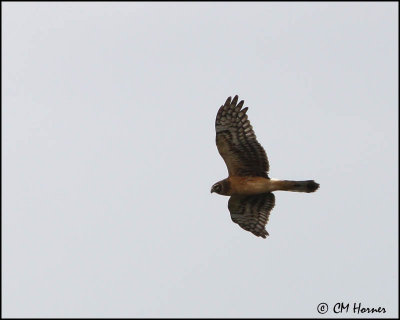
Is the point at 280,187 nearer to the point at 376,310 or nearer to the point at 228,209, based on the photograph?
the point at 228,209

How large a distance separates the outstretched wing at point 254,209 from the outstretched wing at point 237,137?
1.17 m

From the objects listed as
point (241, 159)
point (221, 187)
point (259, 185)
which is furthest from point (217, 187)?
point (259, 185)

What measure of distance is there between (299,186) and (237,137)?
1.90 m

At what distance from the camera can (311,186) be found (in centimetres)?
1900

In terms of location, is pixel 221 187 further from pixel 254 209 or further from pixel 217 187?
pixel 254 209

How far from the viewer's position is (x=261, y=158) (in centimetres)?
1942

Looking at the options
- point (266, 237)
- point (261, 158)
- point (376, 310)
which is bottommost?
point (376, 310)

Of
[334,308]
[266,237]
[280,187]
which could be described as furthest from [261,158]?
[334,308]

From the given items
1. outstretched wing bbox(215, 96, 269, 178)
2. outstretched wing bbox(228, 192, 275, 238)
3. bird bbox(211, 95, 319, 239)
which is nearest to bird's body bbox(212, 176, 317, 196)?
bird bbox(211, 95, 319, 239)

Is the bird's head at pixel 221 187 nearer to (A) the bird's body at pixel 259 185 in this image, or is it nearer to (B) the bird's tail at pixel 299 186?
(A) the bird's body at pixel 259 185

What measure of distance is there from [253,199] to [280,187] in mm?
1197

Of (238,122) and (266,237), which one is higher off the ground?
Result: (238,122)

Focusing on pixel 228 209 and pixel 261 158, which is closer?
pixel 261 158

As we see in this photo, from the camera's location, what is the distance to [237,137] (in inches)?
761
